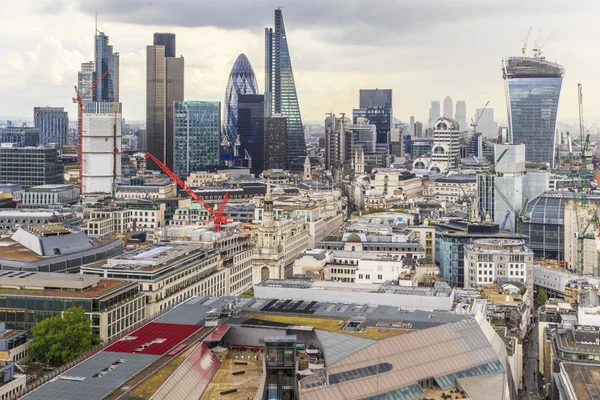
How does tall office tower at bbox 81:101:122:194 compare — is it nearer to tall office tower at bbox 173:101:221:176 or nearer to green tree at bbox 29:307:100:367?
tall office tower at bbox 173:101:221:176

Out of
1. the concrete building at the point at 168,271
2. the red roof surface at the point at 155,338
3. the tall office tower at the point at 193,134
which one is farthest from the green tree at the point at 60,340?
the tall office tower at the point at 193,134

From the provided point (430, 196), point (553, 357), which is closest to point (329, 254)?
point (553, 357)

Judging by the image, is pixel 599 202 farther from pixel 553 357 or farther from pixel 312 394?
pixel 312 394

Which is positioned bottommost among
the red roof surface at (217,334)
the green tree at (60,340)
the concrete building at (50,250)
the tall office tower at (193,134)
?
the green tree at (60,340)

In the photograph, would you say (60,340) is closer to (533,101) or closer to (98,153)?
(98,153)

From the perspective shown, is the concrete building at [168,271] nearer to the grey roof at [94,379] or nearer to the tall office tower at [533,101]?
the grey roof at [94,379]

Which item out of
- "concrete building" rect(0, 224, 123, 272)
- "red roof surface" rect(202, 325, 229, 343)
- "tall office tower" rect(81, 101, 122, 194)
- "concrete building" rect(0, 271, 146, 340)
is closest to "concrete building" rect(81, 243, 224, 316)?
"concrete building" rect(0, 224, 123, 272)
